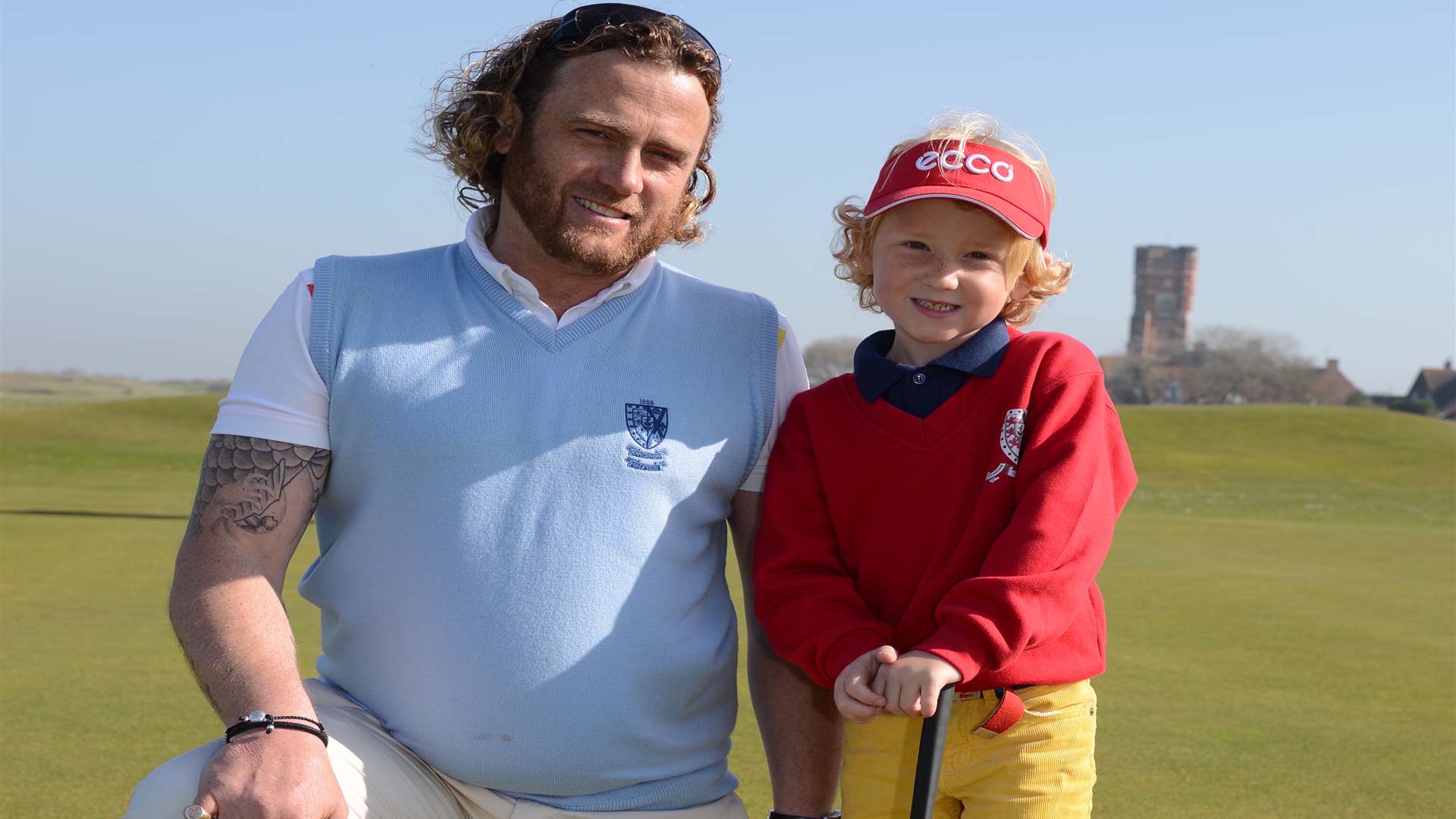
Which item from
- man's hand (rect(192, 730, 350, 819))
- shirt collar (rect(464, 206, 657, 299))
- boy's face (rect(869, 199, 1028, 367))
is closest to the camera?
man's hand (rect(192, 730, 350, 819))

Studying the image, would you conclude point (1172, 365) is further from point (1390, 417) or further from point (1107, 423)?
point (1107, 423)

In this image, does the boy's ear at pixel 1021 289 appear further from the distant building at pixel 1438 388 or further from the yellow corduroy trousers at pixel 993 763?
the distant building at pixel 1438 388

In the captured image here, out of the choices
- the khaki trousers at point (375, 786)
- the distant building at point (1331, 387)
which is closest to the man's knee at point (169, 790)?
the khaki trousers at point (375, 786)

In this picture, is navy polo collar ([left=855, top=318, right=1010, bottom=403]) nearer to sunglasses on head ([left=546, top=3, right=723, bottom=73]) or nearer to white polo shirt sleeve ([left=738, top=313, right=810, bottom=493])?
white polo shirt sleeve ([left=738, top=313, right=810, bottom=493])

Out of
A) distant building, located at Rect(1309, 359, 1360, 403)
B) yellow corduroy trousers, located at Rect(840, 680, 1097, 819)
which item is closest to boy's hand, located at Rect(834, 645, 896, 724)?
yellow corduroy trousers, located at Rect(840, 680, 1097, 819)

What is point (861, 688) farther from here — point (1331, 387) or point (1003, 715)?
point (1331, 387)

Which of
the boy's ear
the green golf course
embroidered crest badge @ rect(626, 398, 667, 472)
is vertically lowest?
the green golf course

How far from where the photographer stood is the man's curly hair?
8.46 feet

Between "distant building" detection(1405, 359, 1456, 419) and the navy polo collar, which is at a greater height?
the navy polo collar

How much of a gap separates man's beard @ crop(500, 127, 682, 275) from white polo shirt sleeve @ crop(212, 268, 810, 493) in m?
0.44

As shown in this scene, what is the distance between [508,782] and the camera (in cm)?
235

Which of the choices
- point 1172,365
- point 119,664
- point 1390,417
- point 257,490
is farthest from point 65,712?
point 1172,365

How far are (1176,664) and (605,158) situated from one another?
13.2 feet

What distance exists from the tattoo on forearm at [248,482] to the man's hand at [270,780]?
404 millimetres
